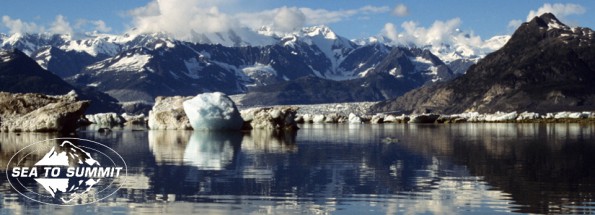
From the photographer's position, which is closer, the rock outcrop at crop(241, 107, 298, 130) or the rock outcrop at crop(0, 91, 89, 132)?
the rock outcrop at crop(0, 91, 89, 132)

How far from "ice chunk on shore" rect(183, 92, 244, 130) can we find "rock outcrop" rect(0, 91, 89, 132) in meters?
17.6

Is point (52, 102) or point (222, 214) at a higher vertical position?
point (52, 102)

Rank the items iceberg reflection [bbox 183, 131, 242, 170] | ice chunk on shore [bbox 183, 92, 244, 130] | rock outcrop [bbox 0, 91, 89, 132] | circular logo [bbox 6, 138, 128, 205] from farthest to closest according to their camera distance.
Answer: ice chunk on shore [bbox 183, 92, 244, 130]
rock outcrop [bbox 0, 91, 89, 132]
iceberg reflection [bbox 183, 131, 242, 170]
circular logo [bbox 6, 138, 128, 205]

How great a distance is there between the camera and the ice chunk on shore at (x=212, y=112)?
130m

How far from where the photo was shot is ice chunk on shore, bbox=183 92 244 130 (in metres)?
130

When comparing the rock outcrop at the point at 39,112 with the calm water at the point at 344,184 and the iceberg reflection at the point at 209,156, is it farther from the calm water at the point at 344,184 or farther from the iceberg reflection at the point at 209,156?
the calm water at the point at 344,184

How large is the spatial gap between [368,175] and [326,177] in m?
3.14

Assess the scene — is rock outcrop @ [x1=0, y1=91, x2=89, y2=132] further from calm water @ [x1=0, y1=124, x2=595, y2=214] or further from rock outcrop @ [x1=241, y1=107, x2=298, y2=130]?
calm water @ [x1=0, y1=124, x2=595, y2=214]

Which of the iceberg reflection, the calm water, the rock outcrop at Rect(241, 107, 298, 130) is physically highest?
the rock outcrop at Rect(241, 107, 298, 130)

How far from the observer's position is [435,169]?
56969 millimetres

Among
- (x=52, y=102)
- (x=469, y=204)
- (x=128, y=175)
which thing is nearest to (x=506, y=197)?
(x=469, y=204)

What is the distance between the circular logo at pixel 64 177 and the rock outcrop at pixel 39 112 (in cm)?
4821

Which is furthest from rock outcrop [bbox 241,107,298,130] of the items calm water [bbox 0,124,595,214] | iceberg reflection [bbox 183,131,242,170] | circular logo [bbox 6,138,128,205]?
circular logo [bbox 6,138,128,205]

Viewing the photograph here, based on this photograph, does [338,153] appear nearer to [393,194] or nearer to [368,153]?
[368,153]
